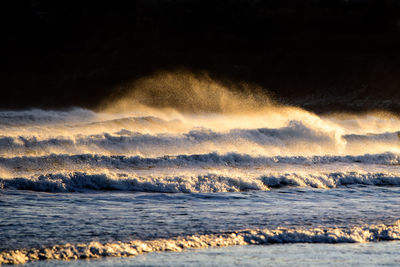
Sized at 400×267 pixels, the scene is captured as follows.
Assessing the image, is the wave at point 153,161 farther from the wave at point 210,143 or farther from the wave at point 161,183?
the wave at point 161,183

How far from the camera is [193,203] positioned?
9.91 m

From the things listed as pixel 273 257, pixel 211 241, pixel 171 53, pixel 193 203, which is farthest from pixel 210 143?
pixel 171 53

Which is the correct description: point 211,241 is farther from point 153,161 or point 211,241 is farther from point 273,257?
point 153,161

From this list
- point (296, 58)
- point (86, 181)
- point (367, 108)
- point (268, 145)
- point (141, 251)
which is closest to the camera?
point (141, 251)

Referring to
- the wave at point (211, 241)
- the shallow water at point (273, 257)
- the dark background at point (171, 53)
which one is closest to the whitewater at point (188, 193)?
the wave at point (211, 241)

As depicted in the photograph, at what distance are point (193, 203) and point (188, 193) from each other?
3.56ft

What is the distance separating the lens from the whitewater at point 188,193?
24.0 feet

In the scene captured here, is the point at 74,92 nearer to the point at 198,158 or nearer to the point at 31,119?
the point at 31,119

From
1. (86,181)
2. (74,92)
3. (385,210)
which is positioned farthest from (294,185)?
(74,92)

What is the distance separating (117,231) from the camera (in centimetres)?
750

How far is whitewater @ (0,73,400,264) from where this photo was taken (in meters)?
7.31

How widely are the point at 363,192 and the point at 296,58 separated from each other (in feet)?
192

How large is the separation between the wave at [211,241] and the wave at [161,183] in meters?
3.74

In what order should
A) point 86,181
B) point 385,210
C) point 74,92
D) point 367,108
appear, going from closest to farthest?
point 385,210 < point 86,181 < point 367,108 < point 74,92
